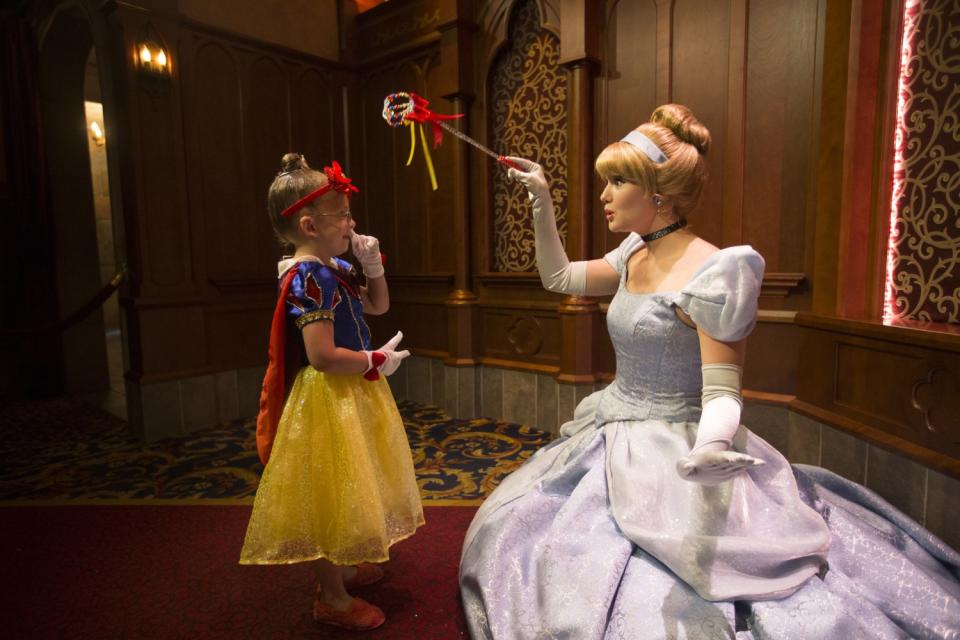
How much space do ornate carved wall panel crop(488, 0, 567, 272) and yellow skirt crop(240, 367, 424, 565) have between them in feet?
7.23

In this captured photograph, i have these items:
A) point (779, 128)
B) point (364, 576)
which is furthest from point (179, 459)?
point (779, 128)

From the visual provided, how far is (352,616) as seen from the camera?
70.4 inches

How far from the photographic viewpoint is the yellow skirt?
1647 mm

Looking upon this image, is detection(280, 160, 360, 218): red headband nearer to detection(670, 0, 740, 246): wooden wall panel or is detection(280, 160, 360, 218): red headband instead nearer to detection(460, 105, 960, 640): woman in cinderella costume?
detection(460, 105, 960, 640): woman in cinderella costume

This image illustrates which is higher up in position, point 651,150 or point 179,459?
point 651,150

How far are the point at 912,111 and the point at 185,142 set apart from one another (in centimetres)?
371

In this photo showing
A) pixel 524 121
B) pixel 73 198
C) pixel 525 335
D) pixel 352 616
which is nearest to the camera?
pixel 352 616

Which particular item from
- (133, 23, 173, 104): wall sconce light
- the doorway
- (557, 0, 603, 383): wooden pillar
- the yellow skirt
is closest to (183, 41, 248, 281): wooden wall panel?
(133, 23, 173, 104): wall sconce light

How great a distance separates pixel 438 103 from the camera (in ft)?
13.1

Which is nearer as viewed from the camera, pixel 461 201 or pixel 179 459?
pixel 179 459

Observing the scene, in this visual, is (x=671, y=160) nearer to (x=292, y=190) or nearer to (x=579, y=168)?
(x=292, y=190)

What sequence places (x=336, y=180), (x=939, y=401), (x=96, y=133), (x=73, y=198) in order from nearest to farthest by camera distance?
(x=336, y=180), (x=939, y=401), (x=73, y=198), (x=96, y=133)

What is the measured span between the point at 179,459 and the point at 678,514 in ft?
9.30

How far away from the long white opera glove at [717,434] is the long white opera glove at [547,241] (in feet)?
1.96
